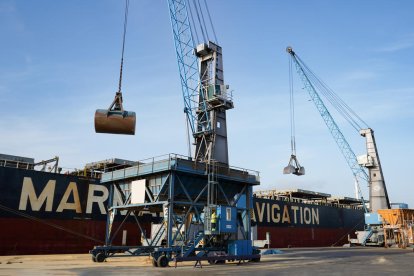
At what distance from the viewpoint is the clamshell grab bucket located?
2197 cm

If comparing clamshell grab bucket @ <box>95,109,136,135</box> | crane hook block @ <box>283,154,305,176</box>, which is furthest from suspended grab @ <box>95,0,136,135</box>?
crane hook block @ <box>283,154,305,176</box>

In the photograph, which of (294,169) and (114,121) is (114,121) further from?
(294,169)

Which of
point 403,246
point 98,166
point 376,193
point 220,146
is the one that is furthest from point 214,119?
point 376,193

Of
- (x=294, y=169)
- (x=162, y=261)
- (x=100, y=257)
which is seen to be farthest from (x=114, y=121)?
(x=294, y=169)

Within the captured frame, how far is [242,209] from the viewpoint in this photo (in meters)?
33.4

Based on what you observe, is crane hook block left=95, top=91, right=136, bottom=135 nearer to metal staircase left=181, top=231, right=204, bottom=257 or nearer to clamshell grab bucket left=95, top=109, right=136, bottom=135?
clamshell grab bucket left=95, top=109, right=136, bottom=135

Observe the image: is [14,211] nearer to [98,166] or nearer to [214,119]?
[98,166]

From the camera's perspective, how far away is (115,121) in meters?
22.2

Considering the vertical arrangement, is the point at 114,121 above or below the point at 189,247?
above

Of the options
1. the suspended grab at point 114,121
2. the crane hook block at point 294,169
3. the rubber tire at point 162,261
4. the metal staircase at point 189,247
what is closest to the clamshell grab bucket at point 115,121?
the suspended grab at point 114,121

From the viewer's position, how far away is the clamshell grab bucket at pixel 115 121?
22.0 m

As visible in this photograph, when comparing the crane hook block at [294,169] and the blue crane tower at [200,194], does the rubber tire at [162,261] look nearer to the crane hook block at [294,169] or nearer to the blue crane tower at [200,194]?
the blue crane tower at [200,194]

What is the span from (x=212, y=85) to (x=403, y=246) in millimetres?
43067

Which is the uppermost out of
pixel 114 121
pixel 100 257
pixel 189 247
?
pixel 114 121
